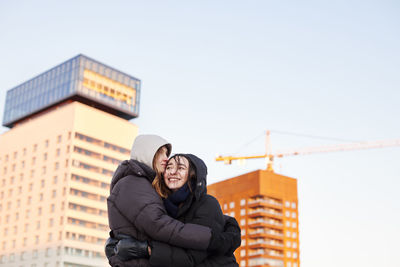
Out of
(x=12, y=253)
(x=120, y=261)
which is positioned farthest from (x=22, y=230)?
(x=120, y=261)

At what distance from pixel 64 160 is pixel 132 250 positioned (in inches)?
4179

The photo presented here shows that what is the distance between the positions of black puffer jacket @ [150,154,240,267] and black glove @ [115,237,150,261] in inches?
3.1

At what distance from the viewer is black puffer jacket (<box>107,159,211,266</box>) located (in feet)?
11.6

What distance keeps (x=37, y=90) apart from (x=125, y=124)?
2274 centimetres

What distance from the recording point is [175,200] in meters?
3.78

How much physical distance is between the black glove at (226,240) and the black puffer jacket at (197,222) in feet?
0.06

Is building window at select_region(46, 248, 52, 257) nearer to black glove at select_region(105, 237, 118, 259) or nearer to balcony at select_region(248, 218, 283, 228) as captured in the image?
balcony at select_region(248, 218, 283, 228)

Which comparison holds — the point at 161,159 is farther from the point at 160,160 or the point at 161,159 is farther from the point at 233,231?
the point at 233,231

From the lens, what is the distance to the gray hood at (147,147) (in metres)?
4.04

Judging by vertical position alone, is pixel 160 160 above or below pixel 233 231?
above

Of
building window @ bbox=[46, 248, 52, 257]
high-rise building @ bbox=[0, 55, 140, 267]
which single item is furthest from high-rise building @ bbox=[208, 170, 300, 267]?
building window @ bbox=[46, 248, 52, 257]

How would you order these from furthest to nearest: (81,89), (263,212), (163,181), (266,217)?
(263,212), (266,217), (81,89), (163,181)

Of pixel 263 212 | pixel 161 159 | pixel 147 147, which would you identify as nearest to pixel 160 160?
pixel 161 159

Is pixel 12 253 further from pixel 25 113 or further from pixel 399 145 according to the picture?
pixel 399 145
